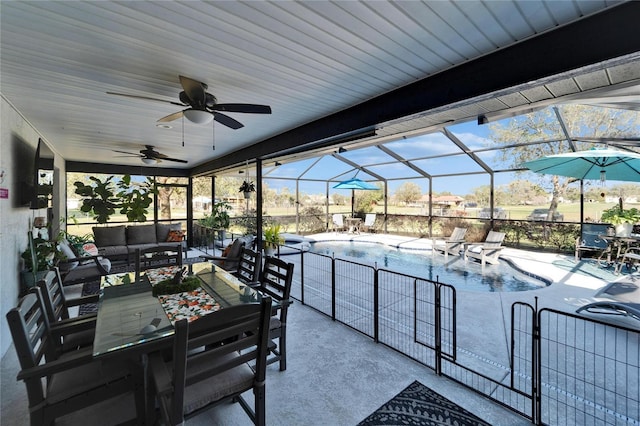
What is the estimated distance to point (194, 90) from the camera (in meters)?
2.54

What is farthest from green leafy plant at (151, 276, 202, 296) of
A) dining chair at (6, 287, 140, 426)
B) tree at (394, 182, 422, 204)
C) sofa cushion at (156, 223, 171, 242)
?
tree at (394, 182, 422, 204)

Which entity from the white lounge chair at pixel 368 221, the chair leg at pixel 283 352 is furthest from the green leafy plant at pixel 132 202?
the white lounge chair at pixel 368 221

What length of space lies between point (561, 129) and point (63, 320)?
29.1 ft

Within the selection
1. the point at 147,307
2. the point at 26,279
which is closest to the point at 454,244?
the point at 147,307

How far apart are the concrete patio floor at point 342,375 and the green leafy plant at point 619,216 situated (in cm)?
394

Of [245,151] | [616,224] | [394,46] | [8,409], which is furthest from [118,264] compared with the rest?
[616,224]

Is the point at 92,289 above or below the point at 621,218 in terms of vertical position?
below

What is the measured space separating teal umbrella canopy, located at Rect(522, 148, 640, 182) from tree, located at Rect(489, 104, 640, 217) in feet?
3.27

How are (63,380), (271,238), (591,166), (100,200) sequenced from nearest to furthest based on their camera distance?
(63,380), (591,166), (100,200), (271,238)

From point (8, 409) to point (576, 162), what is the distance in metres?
8.28

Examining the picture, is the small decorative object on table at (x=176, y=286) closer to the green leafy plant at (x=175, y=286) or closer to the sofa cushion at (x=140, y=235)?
the green leafy plant at (x=175, y=286)

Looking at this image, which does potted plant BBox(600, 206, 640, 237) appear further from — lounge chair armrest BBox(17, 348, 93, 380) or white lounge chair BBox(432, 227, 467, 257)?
lounge chair armrest BBox(17, 348, 93, 380)

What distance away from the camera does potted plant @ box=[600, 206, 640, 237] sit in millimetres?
6172

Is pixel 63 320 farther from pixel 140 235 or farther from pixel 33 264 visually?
pixel 140 235
